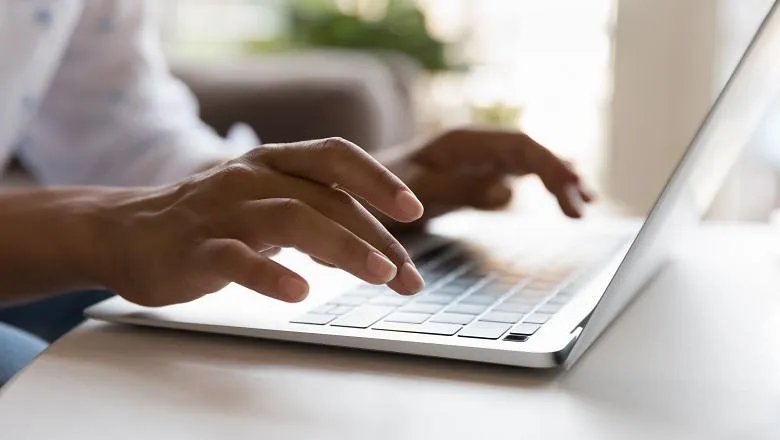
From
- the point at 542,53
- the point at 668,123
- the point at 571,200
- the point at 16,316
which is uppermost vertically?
the point at 542,53

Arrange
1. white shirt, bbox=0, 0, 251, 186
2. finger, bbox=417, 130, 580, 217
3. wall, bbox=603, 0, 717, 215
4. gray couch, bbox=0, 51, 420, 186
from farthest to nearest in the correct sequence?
1. wall, bbox=603, 0, 717, 215
2. gray couch, bbox=0, 51, 420, 186
3. white shirt, bbox=0, 0, 251, 186
4. finger, bbox=417, 130, 580, 217

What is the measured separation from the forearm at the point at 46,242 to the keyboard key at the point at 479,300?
0.20 metres

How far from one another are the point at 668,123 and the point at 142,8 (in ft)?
5.09

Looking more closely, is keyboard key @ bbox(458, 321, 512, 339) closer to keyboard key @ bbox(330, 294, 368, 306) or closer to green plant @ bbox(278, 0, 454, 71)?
keyboard key @ bbox(330, 294, 368, 306)

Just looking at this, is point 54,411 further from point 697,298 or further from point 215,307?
point 697,298

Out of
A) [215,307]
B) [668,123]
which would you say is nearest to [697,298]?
[215,307]

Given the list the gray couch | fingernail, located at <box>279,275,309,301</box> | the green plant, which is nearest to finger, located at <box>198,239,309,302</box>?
fingernail, located at <box>279,275,309,301</box>

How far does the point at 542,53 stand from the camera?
270 cm

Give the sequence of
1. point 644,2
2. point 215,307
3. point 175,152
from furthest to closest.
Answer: point 644,2 → point 175,152 → point 215,307

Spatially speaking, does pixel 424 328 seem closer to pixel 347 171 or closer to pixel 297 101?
pixel 347 171

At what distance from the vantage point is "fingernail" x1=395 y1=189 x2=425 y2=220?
433mm

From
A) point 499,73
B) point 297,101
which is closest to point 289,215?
Result: point 297,101

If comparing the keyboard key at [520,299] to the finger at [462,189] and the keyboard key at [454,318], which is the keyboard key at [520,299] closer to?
the keyboard key at [454,318]

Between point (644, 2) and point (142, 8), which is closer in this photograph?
point (142, 8)
